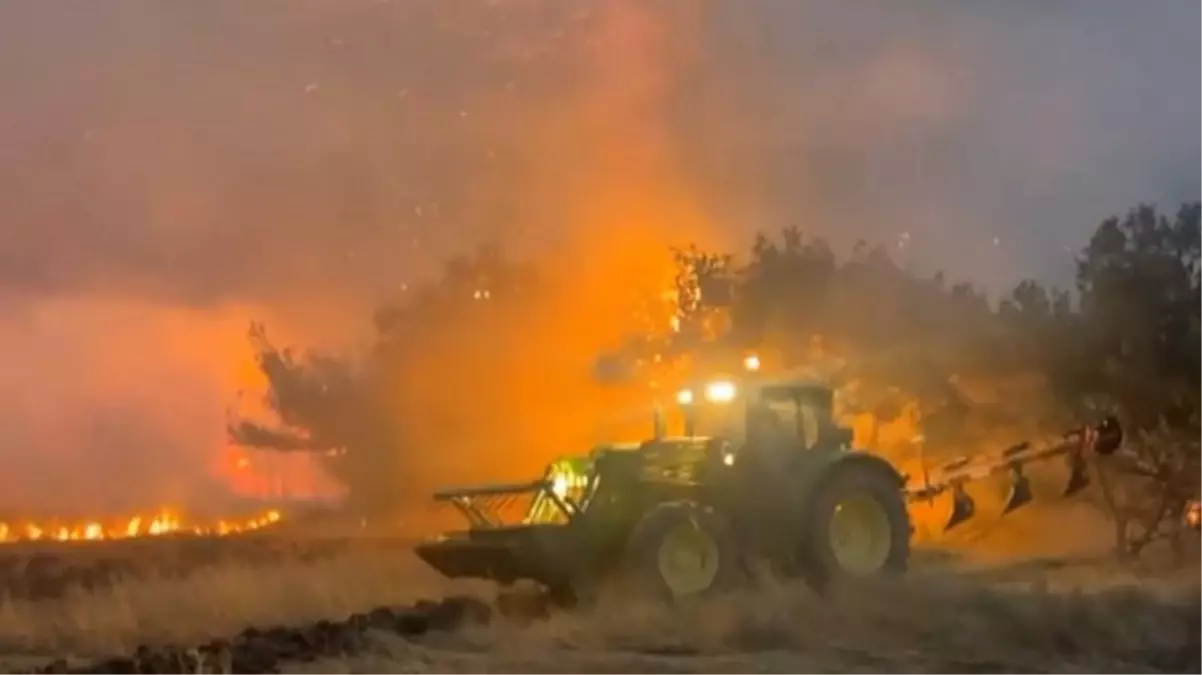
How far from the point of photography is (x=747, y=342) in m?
35.5

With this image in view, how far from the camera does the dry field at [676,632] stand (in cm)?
1214

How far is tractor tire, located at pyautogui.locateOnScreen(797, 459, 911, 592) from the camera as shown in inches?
647

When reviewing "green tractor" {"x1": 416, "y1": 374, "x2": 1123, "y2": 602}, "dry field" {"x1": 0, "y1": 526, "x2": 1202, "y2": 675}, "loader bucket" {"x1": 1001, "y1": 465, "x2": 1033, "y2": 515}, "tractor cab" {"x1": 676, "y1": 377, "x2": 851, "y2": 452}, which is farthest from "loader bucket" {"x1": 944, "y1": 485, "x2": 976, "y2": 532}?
"tractor cab" {"x1": 676, "y1": 377, "x2": 851, "y2": 452}

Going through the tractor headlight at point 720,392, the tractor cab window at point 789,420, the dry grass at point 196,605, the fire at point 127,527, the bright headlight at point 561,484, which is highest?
the fire at point 127,527

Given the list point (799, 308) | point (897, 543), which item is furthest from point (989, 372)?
point (897, 543)

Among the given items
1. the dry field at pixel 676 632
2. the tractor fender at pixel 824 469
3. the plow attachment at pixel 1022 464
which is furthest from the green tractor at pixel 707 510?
the plow attachment at pixel 1022 464

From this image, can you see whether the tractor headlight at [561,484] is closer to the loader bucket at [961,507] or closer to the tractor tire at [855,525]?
the tractor tire at [855,525]

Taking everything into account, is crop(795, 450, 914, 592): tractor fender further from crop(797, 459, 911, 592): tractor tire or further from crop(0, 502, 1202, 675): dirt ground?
crop(0, 502, 1202, 675): dirt ground

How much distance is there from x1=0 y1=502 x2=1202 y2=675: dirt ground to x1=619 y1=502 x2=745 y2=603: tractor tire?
1.52 feet

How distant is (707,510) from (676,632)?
2711mm

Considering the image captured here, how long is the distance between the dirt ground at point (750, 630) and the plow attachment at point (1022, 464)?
1.83 metres

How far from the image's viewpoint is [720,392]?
17.4 m

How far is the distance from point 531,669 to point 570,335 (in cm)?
3304

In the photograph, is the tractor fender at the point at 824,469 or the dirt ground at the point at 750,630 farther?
the tractor fender at the point at 824,469
